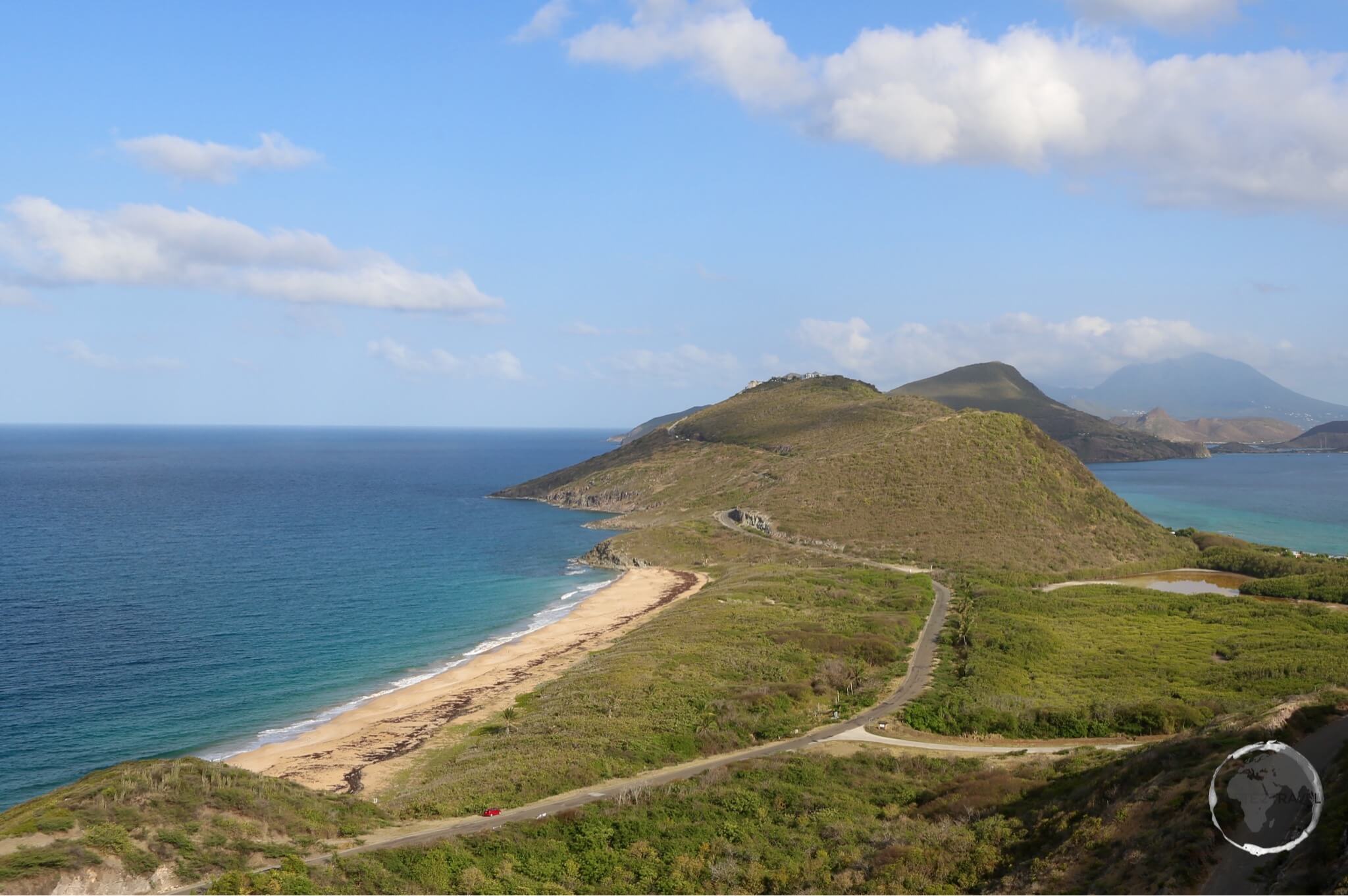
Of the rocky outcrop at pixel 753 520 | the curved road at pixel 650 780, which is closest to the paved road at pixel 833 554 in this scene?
the rocky outcrop at pixel 753 520

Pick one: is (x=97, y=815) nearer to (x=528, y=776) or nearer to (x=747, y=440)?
(x=528, y=776)

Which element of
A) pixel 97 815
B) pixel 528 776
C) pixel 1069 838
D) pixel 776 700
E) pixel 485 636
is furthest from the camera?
pixel 485 636

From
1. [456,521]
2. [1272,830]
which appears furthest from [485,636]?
[456,521]

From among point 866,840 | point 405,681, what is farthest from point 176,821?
point 405,681

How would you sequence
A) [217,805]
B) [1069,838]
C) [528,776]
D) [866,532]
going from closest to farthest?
[1069,838] → [217,805] → [528,776] → [866,532]

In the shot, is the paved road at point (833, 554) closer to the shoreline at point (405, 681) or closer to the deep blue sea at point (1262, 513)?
the shoreline at point (405, 681)

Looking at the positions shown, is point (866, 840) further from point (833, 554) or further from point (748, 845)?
point (833, 554)
